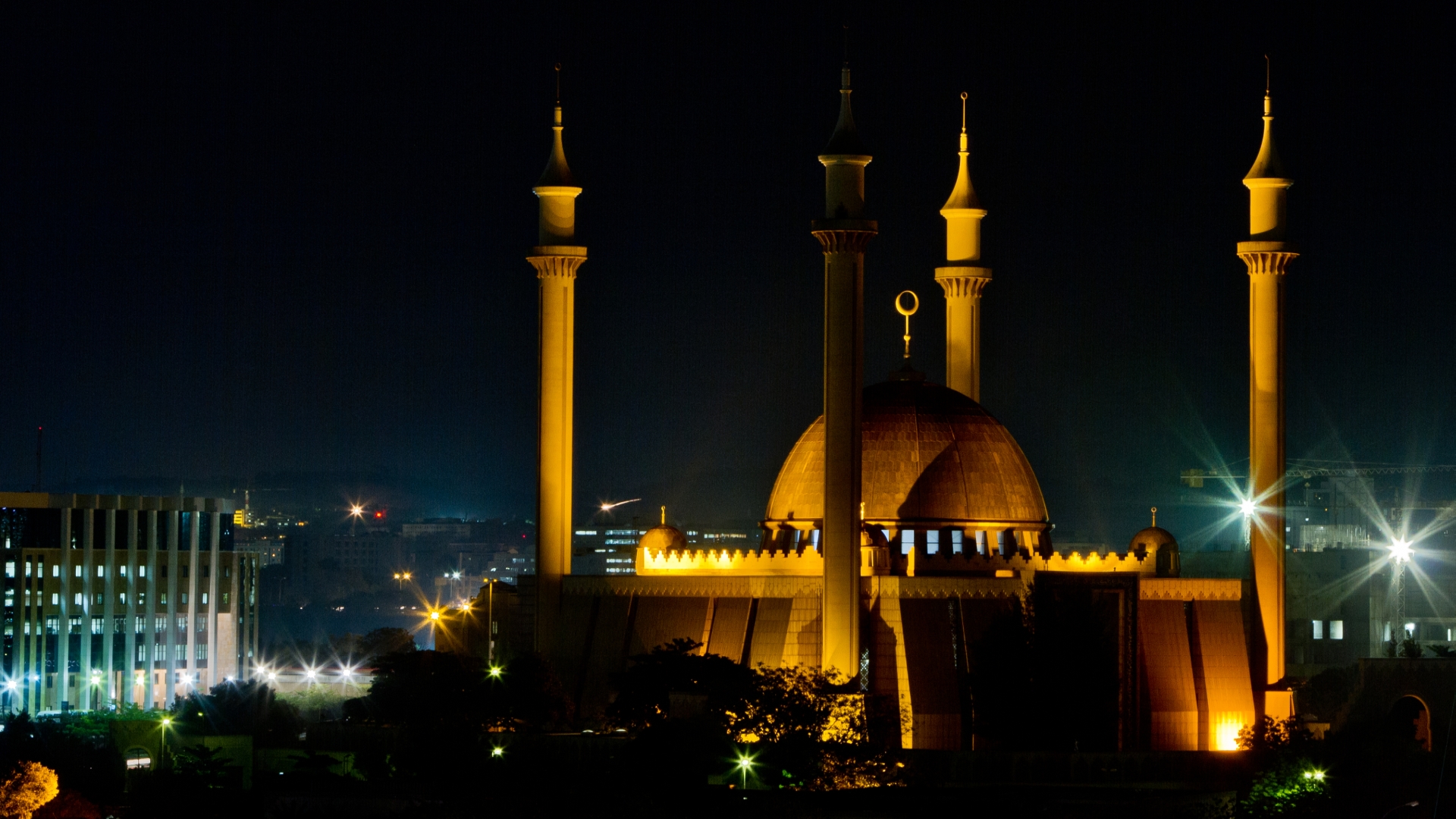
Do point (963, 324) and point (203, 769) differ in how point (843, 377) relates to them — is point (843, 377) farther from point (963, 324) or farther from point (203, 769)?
point (203, 769)

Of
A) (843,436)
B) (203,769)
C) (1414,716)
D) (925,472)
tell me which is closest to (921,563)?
(925,472)

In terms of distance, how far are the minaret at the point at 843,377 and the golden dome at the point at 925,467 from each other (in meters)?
7.15

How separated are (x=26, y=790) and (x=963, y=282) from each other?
3408 centimetres

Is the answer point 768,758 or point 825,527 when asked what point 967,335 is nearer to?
point 825,527

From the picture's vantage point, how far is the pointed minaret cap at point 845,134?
74.9 metres

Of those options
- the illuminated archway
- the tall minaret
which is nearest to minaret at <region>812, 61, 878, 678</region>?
the tall minaret

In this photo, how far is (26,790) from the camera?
246 ft

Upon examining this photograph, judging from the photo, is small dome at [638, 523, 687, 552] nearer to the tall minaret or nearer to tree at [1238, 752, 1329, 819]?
the tall minaret

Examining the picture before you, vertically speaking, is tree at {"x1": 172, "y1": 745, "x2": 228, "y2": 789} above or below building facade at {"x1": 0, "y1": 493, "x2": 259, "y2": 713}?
below

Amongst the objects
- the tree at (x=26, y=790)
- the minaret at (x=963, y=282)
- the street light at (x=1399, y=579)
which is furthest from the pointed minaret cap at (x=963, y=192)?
the street light at (x=1399, y=579)

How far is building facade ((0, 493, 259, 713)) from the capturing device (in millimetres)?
162000

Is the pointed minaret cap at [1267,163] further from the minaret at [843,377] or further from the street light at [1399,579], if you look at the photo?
the street light at [1399,579]

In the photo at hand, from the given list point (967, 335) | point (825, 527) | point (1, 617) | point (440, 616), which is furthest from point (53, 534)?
point (825, 527)

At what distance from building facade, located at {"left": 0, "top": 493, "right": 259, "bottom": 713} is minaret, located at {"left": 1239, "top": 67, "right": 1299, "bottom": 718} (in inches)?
3537
